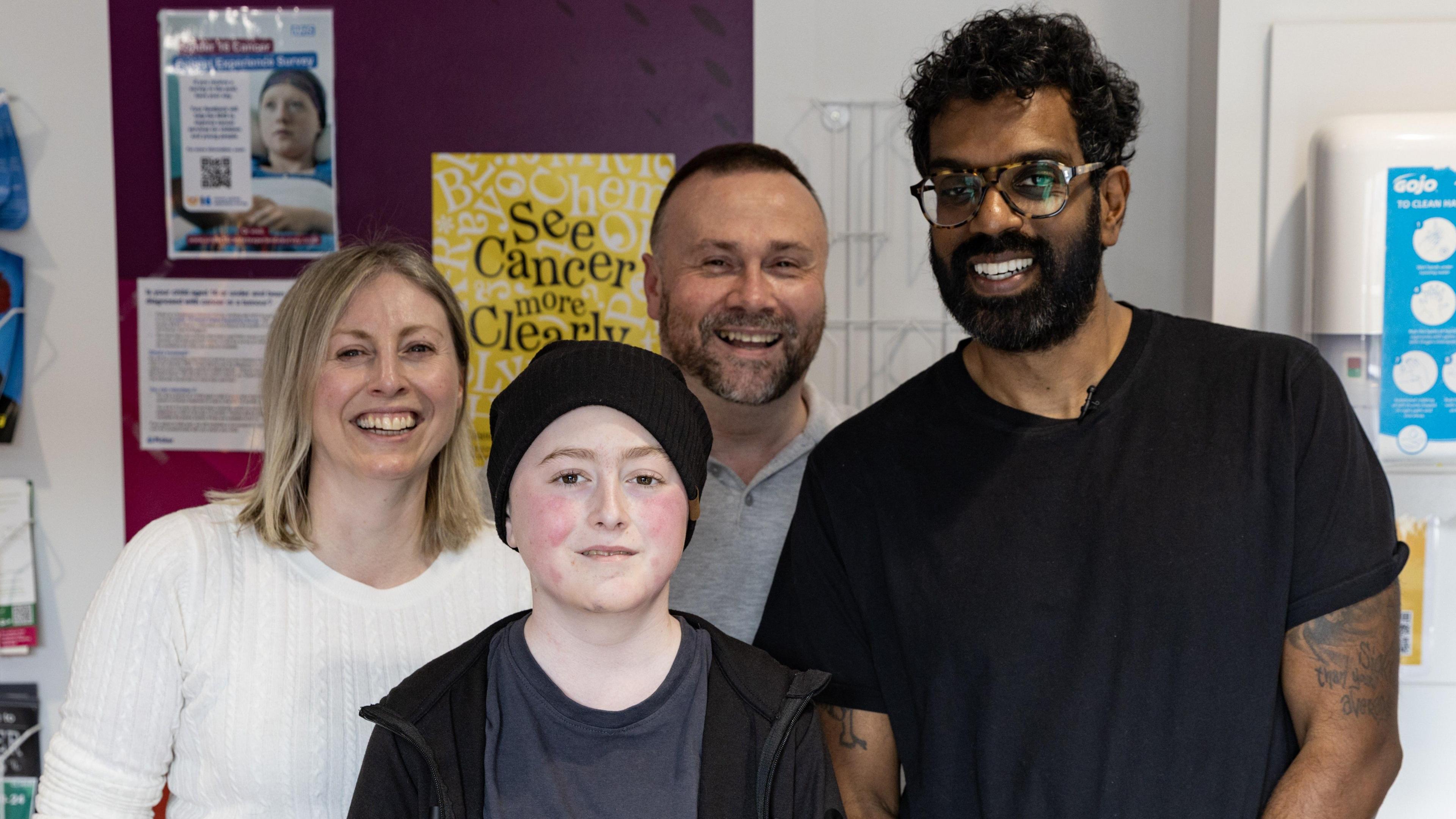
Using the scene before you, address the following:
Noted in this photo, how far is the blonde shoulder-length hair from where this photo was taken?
1.61 m

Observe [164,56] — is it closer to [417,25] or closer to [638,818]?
[417,25]

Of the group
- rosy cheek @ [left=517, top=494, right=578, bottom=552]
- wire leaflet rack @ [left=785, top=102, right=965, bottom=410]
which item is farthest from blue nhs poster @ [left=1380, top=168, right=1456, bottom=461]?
rosy cheek @ [left=517, top=494, right=578, bottom=552]

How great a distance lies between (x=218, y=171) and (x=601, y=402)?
5.99 ft

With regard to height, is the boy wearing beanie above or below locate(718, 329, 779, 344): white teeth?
below

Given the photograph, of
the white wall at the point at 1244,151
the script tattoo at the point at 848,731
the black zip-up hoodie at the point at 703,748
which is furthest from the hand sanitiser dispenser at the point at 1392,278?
the black zip-up hoodie at the point at 703,748

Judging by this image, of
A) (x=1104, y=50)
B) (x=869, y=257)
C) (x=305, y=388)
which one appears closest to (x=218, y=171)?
(x=305, y=388)

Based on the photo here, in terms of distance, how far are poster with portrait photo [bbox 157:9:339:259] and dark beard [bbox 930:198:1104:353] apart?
169 centimetres

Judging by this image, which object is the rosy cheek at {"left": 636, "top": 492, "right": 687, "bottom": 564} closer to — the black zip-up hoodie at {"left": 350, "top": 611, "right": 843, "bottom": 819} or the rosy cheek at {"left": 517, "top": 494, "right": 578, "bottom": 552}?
the rosy cheek at {"left": 517, "top": 494, "right": 578, "bottom": 552}

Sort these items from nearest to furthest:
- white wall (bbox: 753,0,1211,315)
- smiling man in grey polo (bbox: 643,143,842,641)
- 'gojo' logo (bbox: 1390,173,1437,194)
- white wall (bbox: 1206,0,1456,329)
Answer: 1. 'gojo' logo (bbox: 1390,173,1437,194)
2. smiling man in grey polo (bbox: 643,143,842,641)
3. white wall (bbox: 1206,0,1456,329)
4. white wall (bbox: 753,0,1211,315)

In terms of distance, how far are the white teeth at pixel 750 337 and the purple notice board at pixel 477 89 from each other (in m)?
0.79

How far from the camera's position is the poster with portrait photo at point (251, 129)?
257 cm

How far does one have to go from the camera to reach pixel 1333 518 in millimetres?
1369

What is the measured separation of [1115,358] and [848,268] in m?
1.08

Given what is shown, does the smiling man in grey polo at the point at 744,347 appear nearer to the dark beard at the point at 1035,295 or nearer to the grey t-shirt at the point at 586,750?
the dark beard at the point at 1035,295
